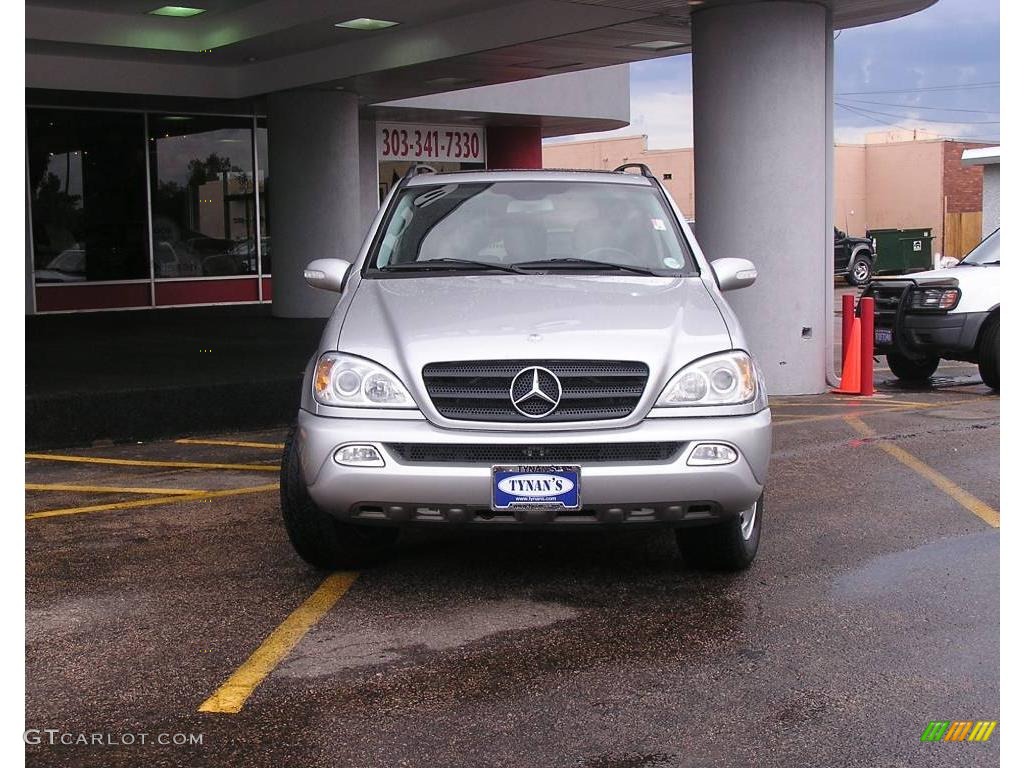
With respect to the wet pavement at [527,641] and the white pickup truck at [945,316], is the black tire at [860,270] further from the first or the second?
the wet pavement at [527,641]

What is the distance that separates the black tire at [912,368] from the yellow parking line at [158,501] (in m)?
8.13

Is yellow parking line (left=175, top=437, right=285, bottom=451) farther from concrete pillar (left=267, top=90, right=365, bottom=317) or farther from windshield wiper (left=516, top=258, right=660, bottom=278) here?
concrete pillar (left=267, top=90, right=365, bottom=317)

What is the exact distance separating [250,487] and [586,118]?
708 inches

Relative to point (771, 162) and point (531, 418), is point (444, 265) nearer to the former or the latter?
point (531, 418)

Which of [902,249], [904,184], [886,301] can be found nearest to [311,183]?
[886,301]

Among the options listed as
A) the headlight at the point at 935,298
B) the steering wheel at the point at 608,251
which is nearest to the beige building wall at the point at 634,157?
the headlight at the point at 935,298

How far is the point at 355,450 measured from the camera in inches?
207

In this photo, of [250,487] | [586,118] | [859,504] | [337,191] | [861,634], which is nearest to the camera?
[861,634]

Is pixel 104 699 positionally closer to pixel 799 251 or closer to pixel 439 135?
pixel 799 251

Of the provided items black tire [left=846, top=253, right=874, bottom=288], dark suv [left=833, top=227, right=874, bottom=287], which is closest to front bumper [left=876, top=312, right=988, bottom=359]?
dark suv [left=833, top=227, right=874, bottom=287]

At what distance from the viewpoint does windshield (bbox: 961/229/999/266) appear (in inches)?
538

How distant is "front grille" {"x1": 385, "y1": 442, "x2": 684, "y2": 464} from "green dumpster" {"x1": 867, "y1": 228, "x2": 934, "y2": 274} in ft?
113
